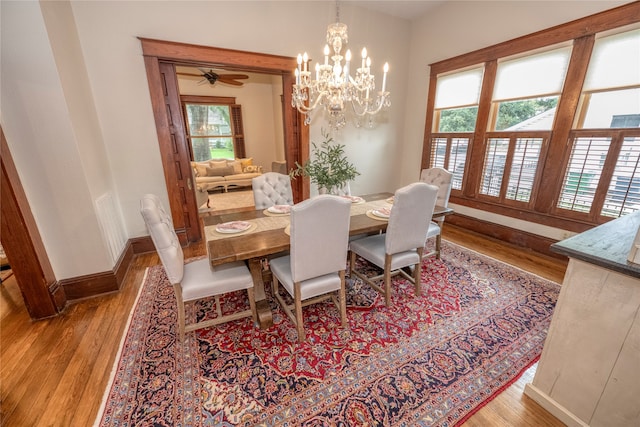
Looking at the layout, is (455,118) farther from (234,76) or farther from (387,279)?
(234,76)

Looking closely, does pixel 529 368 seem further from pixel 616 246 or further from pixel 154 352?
pixel 154 352

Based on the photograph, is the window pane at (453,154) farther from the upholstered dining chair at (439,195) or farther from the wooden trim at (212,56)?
the wooden trim at (212,56)

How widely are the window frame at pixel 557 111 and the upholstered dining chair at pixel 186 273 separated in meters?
3.32

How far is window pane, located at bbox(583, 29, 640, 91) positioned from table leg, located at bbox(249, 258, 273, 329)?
3539 millimetres

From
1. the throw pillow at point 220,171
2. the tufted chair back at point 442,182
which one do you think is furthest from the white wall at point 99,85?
the throw pillow at point 220,171

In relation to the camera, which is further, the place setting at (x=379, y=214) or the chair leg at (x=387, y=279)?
the place setting at (x=379, y=214)

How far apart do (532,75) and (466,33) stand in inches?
42.0

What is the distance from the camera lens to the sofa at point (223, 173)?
257 inches

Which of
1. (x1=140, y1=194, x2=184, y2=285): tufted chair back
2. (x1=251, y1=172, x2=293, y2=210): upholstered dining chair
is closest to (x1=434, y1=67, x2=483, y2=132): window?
(x1=251, y1=172, x2=293, y2=210): upholstered dining chair

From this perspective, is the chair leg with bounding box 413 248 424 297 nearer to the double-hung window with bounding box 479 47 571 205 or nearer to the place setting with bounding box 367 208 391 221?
the place setting with bounding box 367 208 391 221

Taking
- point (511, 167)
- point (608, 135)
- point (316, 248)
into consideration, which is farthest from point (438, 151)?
point (316, 248)

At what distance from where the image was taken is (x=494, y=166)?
3309 millimetres

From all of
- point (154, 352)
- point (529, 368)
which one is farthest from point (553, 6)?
point (154, 352)

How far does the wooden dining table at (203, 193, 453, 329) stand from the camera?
1.58m
